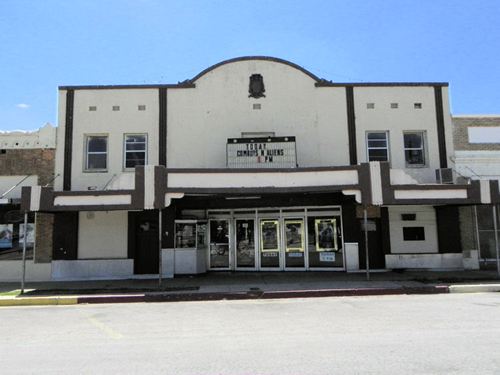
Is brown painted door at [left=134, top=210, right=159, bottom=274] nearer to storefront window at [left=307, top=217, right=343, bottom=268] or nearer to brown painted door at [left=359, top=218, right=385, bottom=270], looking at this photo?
storefront window at [left=307, top=217, right=343, bottom=268]

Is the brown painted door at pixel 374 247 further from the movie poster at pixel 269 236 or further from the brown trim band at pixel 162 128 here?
the brown trim band at pixel 162 128

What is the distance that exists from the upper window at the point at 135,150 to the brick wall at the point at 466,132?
41.1 feet

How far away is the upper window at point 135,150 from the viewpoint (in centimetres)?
1836

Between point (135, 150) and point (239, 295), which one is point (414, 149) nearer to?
point (239, 295)

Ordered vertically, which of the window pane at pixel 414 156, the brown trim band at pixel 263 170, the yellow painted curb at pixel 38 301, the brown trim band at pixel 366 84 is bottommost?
the yellow painted curb at pixel 38 301

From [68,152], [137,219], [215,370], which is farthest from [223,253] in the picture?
[215,370]

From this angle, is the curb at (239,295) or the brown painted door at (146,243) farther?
the brown painted door at (146,243)

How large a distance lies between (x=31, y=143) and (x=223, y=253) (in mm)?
8768

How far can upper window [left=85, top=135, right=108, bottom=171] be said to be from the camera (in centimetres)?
1841

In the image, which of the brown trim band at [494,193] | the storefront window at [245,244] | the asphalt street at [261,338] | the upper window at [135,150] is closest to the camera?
the asphalt street at [261,338]

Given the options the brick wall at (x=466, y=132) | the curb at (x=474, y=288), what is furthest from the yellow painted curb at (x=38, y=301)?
the brick wall at (x=466, y=132)

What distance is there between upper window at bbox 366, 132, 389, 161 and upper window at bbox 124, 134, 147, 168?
896cm

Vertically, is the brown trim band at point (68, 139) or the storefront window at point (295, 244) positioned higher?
the brown trim band at point (68, 139)

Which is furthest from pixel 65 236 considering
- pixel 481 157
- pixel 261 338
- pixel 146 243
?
pixel 481 157
